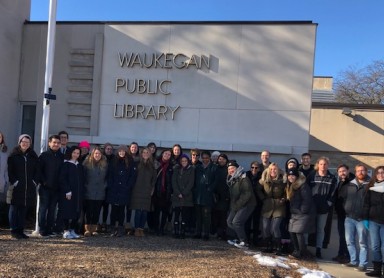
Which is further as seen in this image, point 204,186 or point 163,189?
point 163,189

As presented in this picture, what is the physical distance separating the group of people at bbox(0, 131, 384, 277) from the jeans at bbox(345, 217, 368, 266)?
17mm

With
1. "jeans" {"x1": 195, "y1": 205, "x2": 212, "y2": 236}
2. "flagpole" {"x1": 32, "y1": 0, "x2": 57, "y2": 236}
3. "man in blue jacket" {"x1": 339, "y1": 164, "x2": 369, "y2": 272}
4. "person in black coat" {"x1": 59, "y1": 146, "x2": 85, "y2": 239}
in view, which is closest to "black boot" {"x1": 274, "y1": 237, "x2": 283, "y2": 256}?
"man in blue jacket" {"x1": 339, "y1": 164, "x2": 369, "y2": 272}

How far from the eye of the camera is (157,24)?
36.3 feet

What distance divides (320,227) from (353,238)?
0.66m

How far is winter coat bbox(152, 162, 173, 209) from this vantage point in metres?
8.60

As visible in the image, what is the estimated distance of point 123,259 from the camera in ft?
21.2

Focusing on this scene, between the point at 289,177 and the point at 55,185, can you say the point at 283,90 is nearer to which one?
the point at 289,177

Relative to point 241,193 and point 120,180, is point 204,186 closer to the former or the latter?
point 241,193

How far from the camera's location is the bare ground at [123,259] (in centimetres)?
576

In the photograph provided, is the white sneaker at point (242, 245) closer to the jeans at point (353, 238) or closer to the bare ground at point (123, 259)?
the bare ground at point (123, 259)

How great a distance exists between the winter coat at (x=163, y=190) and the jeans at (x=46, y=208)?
1925mm

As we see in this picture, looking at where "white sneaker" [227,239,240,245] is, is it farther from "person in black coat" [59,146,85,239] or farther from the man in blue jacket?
"person in black coat" [59,146,85,239]

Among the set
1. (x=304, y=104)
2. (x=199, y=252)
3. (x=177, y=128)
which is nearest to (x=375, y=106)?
(x=304, y=104)

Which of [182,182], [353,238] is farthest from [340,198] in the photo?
[182,182]
